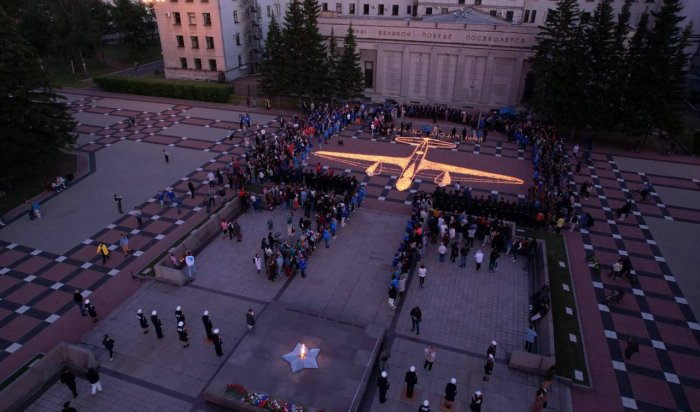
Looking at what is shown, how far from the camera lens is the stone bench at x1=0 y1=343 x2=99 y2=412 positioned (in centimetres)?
1364

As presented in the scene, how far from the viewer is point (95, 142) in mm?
35219

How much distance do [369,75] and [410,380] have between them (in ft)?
121

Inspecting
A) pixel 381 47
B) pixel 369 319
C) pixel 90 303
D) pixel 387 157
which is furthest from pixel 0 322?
pixel 381 47

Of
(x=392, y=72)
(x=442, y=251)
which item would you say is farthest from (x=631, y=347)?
(x=392, y=72)

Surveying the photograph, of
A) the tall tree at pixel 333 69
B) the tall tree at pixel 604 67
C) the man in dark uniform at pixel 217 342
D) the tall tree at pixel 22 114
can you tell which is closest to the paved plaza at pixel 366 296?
the man in dark uniform at pixel 217 342

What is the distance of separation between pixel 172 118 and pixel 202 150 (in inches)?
379

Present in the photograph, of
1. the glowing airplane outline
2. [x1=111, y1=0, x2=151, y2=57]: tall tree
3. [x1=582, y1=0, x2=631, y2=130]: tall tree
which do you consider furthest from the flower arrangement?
[x1=111, y1=0, x2=151, y2=57]: tall tree

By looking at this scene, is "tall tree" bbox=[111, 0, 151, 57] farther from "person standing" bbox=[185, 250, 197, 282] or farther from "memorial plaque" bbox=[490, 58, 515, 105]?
"person standing" bbox=[185, 250, 197, 282]

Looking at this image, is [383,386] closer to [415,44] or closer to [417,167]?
[417,167]

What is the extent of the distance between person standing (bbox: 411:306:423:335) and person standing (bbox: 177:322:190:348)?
8.25 m

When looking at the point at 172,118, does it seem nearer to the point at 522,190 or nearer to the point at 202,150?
the point at 202,150

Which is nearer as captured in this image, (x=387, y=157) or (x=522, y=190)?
(x=522, y=190)

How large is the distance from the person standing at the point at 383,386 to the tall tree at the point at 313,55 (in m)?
32.1

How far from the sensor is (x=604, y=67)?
32344mm
